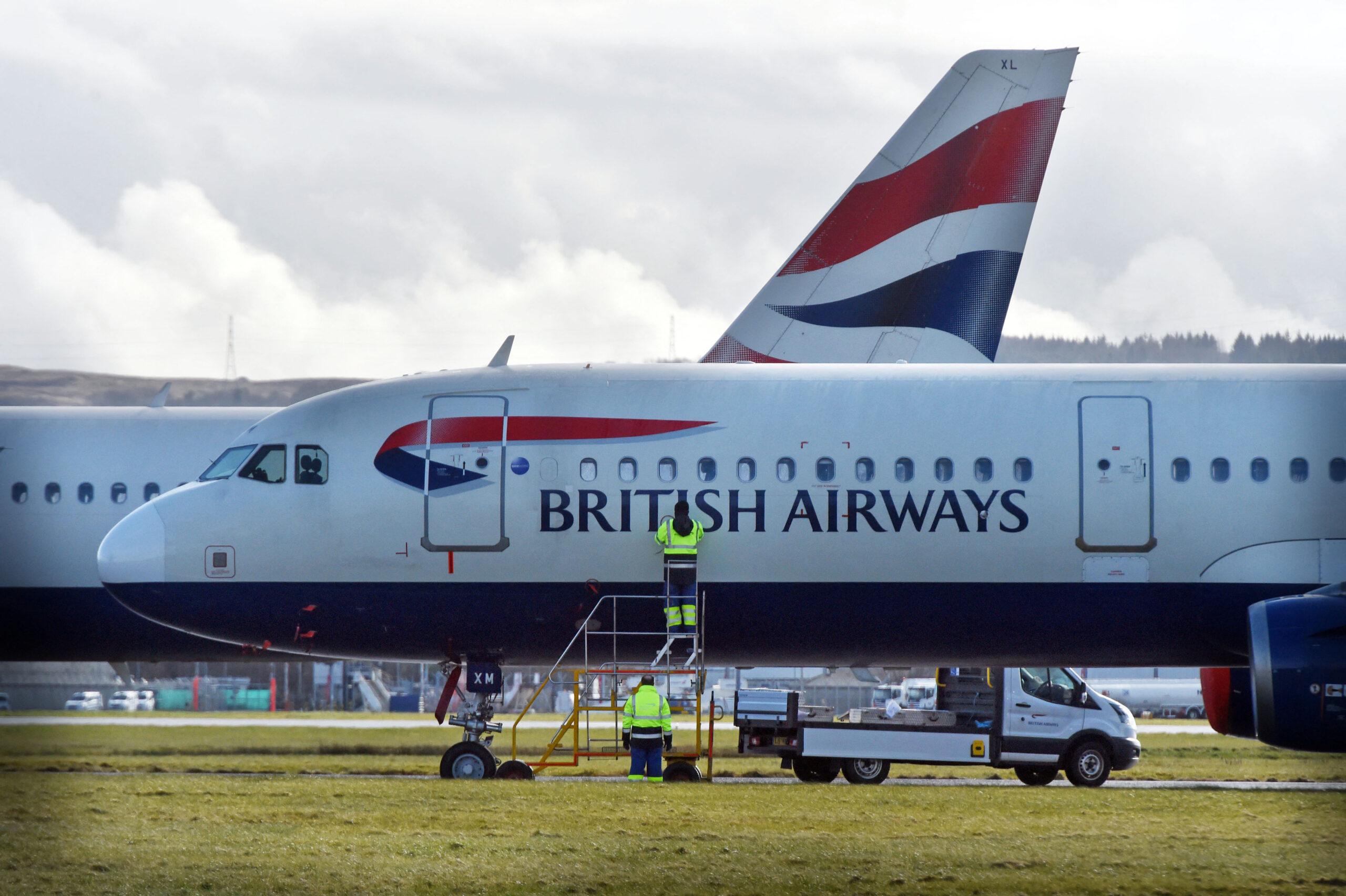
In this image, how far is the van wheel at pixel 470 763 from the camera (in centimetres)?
2114

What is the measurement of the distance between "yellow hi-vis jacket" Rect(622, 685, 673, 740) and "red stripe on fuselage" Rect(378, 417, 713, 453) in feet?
11.6

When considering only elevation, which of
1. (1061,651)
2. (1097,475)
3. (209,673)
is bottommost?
(209,673)

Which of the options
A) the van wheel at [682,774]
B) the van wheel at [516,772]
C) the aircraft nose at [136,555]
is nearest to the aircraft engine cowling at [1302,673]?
the van wheel at [682,774]

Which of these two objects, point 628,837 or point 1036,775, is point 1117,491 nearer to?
point 1036,775

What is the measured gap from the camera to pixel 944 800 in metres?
19.4

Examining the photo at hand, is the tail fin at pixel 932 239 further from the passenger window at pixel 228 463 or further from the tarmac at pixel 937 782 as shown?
the passenger window at pixel 228 463

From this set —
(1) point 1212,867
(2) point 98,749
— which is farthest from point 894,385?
(2) point 98,749

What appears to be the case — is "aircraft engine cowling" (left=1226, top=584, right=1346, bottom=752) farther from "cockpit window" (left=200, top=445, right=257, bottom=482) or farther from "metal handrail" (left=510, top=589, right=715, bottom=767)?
"cockpit window" (left=200, top=445, right=257, bottom=482)

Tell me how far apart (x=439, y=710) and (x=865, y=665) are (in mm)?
5962

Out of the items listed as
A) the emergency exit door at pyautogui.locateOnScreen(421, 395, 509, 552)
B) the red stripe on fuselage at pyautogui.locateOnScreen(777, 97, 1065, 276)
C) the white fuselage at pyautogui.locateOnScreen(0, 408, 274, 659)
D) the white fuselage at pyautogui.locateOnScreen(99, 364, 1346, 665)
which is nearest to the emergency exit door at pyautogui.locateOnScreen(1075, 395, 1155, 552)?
the white fuselage at pyautogui.locateOnScreen(99, 364, 1346, 665)

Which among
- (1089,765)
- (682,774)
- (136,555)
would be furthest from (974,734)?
(136,555)

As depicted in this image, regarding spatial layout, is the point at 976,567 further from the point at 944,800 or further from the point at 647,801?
the point at 647,801

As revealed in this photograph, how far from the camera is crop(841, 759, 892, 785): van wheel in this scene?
24.6 metres

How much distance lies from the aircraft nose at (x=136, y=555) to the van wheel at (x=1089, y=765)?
14324mm
